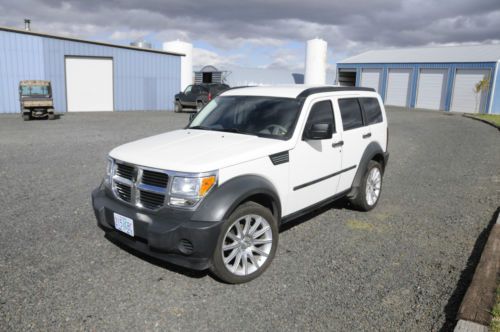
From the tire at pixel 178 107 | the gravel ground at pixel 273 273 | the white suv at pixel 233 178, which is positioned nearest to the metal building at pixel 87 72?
the tire at pixel 178 107

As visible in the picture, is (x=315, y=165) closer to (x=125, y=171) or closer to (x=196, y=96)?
(x=125, y=171)

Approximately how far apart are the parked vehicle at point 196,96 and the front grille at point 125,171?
19.5m

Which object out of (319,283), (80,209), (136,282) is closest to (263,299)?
(319,283)

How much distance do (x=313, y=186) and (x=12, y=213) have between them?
4.17 metres

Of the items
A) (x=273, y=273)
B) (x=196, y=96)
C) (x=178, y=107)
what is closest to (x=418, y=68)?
(x=196, y=96)

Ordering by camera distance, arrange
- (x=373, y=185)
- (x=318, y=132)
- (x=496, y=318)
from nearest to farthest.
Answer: (x=496, y=318), (x=318, y=132), (x=373, y=185)

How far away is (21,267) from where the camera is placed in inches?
162

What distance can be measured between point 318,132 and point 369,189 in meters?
2.11

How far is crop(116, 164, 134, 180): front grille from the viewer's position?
4.03 m

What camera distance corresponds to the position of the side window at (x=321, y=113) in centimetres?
487

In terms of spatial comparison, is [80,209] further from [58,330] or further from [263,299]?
[263,299]

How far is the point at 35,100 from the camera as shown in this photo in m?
17.6

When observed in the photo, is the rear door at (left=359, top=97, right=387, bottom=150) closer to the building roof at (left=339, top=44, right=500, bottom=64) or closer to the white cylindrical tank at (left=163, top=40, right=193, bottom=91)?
the white cylindrical tank at (left=163, top=40, right=193, bottom=91)

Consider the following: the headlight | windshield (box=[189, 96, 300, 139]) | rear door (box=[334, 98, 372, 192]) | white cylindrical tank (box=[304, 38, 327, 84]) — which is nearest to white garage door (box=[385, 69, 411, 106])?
white cylindrical tank (box=[304, 38, 327, 84])
